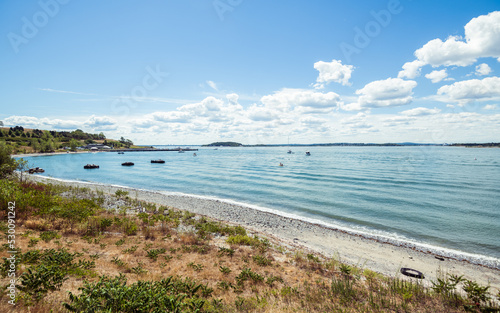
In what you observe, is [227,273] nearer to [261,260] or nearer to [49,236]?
[261,260]

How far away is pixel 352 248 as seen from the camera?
53.6 feet

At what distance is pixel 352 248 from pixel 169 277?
1425cm

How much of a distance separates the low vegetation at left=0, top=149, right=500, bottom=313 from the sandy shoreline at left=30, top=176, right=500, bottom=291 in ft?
13.6

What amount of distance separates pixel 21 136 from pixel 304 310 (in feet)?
893

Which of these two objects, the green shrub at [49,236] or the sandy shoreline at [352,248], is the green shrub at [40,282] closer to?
the green shrub at [49,236]

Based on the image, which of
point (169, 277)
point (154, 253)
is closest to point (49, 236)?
point (154, 253)

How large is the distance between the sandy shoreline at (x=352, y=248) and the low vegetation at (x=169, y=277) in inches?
163

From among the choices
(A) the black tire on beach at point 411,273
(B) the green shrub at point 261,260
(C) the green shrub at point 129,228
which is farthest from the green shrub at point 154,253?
(A) the black tire on beach at point 411,273

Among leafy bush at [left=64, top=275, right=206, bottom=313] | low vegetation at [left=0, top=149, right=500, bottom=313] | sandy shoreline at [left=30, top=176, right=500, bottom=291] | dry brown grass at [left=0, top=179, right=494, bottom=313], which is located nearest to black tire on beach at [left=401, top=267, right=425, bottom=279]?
sandy shoreline at [left=30, top=176, right=500, bottom=291]

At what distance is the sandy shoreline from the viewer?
13.2 metres

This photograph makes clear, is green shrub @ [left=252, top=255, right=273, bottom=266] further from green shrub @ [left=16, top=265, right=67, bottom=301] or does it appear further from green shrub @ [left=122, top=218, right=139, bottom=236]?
green shrub @ [left=122, top=218, right=139, bottom=236]

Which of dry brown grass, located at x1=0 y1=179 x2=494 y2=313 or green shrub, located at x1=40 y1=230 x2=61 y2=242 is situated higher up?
green shrub, located at x1=40 y1=230 x2=61 y2=242

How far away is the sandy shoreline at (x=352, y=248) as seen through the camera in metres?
13.2

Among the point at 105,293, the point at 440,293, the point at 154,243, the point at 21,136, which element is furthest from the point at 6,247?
the point at 21,136
